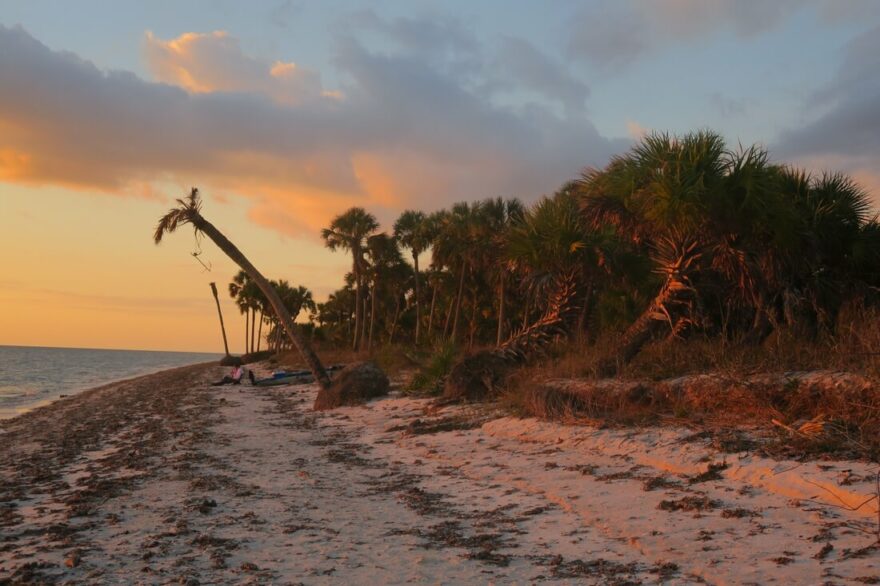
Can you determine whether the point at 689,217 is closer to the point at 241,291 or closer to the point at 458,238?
the point at 458,238

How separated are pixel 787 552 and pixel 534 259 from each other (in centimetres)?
1317

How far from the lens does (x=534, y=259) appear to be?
1808cm

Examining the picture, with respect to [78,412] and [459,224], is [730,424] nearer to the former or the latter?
[78,412]

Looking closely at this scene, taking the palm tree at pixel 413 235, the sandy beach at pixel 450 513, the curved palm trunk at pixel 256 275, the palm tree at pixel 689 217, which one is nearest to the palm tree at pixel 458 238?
the palm tree at pixel 413 235

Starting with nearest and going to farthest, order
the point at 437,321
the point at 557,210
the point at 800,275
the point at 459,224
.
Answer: the point at 800,275 < the point at 557,210 < the point at 459,224 < the point at 437,321

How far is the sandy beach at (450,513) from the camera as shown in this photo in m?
5.29

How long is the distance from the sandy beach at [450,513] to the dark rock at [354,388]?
7.03 metres

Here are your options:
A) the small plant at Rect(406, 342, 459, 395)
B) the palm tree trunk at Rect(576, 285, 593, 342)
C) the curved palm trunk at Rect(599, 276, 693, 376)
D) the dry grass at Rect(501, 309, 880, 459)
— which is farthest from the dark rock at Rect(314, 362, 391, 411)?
the curved palm trunk at Rect(599, 276, 693, 376)

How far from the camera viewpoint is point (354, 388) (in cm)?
1978

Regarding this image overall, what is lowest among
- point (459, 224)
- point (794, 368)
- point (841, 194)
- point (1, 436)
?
point (1, 436)

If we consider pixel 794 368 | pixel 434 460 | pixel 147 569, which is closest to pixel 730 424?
pixel 794 368

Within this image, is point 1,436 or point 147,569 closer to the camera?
point 147,569

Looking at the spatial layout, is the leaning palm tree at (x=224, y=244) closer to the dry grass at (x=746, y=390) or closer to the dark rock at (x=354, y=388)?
the dark rock at (x=354, y=388)

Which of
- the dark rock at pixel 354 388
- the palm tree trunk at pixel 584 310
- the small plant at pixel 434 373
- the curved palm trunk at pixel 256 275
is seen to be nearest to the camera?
the palm tree trunk at pixel 584 310
